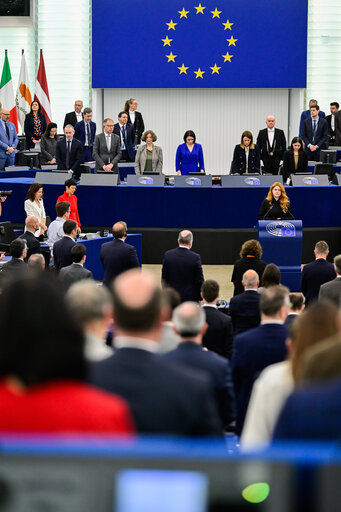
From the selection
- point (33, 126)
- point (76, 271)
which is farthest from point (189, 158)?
point (76, 271)

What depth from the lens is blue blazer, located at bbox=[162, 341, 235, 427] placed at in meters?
4.16

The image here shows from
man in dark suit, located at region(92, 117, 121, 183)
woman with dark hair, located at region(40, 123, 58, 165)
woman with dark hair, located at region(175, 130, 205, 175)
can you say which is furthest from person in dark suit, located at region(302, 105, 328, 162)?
woman with dark hair, located at region(40, 123, 58, 165)

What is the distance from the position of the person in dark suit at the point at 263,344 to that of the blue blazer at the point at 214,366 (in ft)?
1.25

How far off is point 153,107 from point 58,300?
21.9 m

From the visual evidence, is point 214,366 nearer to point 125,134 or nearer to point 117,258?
point 117,258

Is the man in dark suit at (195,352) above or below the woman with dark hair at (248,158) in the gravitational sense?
below

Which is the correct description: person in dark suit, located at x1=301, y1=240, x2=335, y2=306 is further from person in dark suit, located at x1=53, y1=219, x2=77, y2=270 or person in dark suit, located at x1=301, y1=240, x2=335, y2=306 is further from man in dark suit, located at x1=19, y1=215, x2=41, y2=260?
man in dark suit, located at x1=19, y1=215, x2=41, y2=260

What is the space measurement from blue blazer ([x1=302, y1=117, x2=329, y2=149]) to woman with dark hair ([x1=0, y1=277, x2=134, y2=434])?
1718 centimetres

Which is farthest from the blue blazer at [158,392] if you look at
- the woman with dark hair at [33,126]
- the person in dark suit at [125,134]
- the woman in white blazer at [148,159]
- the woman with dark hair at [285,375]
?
the woman with dark hair at [33,126]

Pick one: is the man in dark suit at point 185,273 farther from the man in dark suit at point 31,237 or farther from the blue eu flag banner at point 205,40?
the blue eu flag banner at point 205,40

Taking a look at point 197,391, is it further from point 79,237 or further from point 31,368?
point 79,237

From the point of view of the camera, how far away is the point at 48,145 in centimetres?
1766

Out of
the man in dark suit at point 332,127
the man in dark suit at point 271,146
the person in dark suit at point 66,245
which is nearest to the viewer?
the person in dark suit at point 66,245

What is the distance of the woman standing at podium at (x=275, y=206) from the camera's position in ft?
42.5
